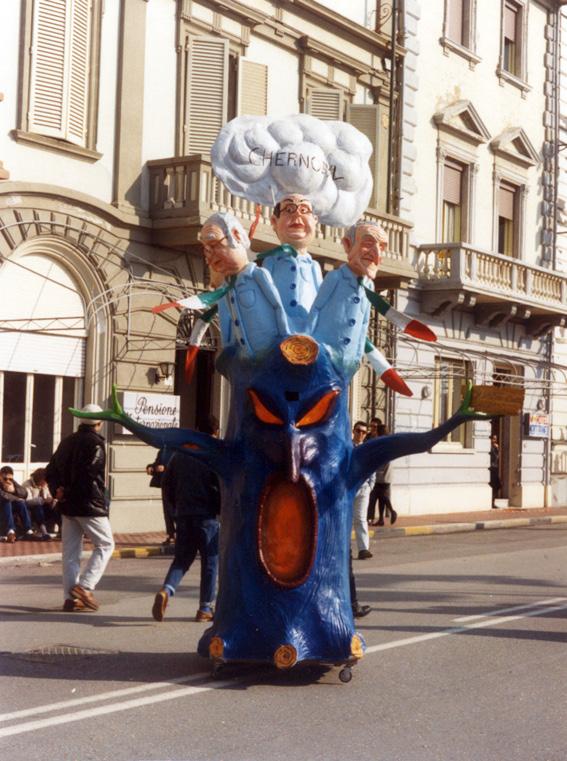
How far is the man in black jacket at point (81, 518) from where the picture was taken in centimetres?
1074

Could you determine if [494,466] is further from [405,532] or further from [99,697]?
[99,697]

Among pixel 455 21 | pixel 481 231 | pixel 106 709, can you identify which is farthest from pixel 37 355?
pixel 455 21

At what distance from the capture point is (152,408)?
19.4 metres

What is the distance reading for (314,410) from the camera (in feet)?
24.4

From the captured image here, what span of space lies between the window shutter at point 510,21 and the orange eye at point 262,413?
80.6ft

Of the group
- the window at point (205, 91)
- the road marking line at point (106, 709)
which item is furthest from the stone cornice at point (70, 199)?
the road marking line at point (106, 709)

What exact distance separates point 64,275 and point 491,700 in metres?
12.7

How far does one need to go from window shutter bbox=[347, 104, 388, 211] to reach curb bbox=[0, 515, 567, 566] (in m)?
6.56

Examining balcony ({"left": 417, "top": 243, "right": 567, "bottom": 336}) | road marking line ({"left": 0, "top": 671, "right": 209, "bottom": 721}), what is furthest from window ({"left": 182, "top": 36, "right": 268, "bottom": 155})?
road marking line ({"left": 0, "top": 671, "right": 209, "bottom": 721})

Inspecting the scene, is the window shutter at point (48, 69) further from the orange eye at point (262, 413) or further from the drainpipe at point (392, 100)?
the orange eye at point (262, 413)

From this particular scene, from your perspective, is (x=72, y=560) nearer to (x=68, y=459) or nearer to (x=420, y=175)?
(x=68, y=459)

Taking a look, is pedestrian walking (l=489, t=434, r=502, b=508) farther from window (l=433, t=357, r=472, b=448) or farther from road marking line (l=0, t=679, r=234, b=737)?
road marking line (l=0, t=679, r=234, b=737)

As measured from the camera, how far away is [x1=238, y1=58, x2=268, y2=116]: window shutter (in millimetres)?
21516

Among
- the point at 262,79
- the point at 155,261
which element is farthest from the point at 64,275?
the point at 262,79
